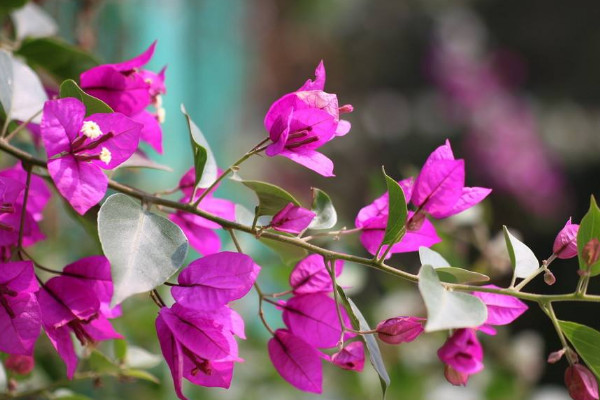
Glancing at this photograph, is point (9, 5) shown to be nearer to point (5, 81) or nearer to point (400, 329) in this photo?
point (5, 81)

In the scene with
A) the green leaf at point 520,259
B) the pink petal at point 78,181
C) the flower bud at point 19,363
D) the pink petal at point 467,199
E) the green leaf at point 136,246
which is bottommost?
the flower bud at point 19,363

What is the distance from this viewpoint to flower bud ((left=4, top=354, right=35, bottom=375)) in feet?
1.60

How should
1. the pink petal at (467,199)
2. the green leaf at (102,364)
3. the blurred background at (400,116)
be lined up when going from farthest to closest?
1. the blurred background at (400,116)
2. the green leaf at (102,364)
3. the pink petal at (467,199)

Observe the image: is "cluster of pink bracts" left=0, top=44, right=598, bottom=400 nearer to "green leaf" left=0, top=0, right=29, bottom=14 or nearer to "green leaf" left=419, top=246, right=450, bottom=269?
"green leaf" left=419, top=246, right=450, bottom=269

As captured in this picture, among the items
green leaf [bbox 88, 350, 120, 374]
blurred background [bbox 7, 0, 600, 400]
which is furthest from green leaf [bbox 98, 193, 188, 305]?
blurred background [bbox 7, 0, 600, 400]

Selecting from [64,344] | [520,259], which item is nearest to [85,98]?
[64,344]

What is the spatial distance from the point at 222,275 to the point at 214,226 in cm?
9

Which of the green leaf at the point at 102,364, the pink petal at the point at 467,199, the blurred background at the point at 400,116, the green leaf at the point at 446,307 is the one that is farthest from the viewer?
the blurred background at the point at 400,116

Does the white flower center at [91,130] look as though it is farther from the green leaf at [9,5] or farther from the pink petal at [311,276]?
the green leaf at [9,5]

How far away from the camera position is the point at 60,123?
1.22 ft

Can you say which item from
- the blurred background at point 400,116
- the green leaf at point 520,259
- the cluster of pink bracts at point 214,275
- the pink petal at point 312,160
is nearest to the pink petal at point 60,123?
the cluster of pink bracts at point 214,275

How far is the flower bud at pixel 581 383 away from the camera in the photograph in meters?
0.39

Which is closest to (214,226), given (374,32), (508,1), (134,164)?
(134,164)

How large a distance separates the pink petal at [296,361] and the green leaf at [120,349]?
177 millimetres
